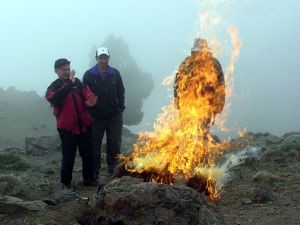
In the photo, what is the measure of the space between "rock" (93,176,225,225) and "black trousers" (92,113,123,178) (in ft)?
11.0

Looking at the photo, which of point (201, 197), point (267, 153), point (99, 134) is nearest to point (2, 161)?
point (99, 134)

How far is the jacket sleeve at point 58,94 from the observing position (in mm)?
7980

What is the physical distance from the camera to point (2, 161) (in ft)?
39.5

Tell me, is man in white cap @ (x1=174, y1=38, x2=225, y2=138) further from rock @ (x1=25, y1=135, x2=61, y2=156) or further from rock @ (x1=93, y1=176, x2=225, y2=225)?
rock @ (x1=25, y1=135, x2=61, y2=156)

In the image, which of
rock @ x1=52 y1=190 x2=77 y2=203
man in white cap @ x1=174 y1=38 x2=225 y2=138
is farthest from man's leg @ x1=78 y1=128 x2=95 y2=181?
man in white cap @ x1=174 y1=38 x2=225 y2=138

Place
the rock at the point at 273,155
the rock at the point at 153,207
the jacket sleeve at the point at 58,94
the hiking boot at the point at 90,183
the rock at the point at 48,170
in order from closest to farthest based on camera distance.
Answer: the rock at the point at 153,207
the jacket sleeve at the point at 58,94
the hiking boot at the point at 90,183
the rock at the point at 273,155
the rock at the point at 48,170

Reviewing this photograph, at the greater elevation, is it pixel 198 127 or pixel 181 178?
pixel 198 127

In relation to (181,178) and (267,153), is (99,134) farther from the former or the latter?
(267,153)

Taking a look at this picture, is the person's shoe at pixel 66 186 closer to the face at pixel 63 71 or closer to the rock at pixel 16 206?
the rock at pixel 16 206

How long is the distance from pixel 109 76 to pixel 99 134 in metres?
1.21

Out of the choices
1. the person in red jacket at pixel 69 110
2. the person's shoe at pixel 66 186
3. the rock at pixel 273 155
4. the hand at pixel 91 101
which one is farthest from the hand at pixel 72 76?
the rock at pixel 273 155

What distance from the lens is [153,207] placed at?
5.58 metres

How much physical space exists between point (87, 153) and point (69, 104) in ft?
3.56

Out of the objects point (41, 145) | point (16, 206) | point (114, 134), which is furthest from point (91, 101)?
point (41, 145)
